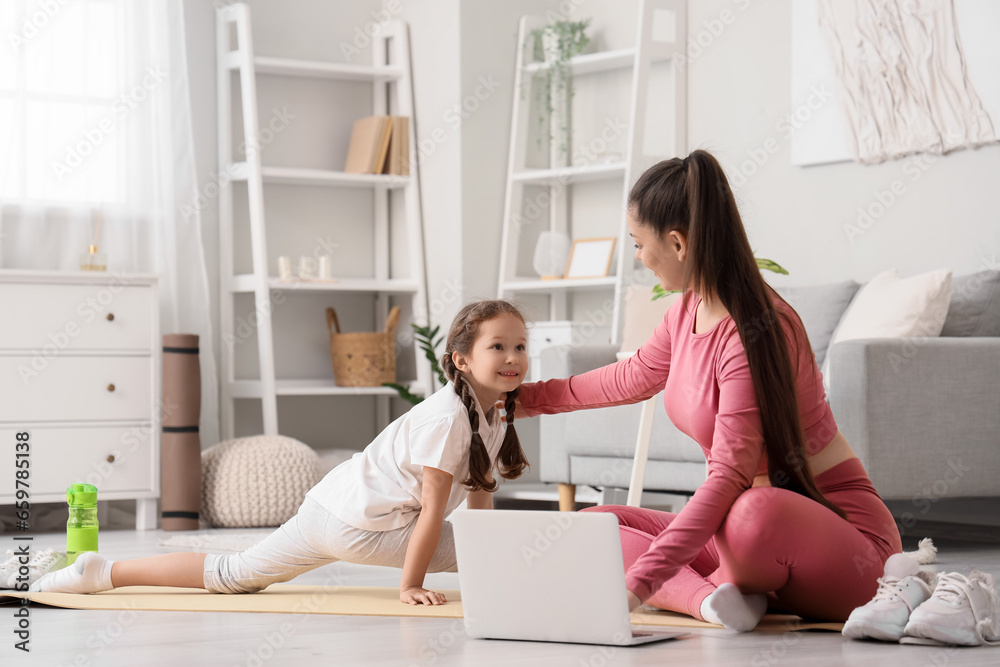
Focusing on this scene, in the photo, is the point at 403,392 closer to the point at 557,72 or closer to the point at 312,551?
the point at 557,72

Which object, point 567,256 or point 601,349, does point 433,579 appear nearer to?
point 601,349

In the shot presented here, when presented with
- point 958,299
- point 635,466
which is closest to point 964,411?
point 958,299

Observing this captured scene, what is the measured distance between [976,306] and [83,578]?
2.25 m

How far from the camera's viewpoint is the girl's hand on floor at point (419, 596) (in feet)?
6.55

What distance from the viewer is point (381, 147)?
4.52 metres

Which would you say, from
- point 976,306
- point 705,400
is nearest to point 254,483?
point 976,306

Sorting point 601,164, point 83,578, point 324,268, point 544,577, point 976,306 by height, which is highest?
point 601,164

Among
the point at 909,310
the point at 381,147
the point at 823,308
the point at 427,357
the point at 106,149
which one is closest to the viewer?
the point at 909,310

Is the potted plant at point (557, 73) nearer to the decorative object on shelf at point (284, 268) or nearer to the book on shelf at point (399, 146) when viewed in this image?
the book on shelf at point (399, 146)

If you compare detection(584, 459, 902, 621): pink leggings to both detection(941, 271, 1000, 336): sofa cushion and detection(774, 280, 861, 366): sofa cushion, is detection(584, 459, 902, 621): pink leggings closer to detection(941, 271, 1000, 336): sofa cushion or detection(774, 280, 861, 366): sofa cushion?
detection(941, 271, 1000, 336): sofa cushion

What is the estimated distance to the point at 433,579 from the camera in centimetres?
249

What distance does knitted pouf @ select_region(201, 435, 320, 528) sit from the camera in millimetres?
3795
